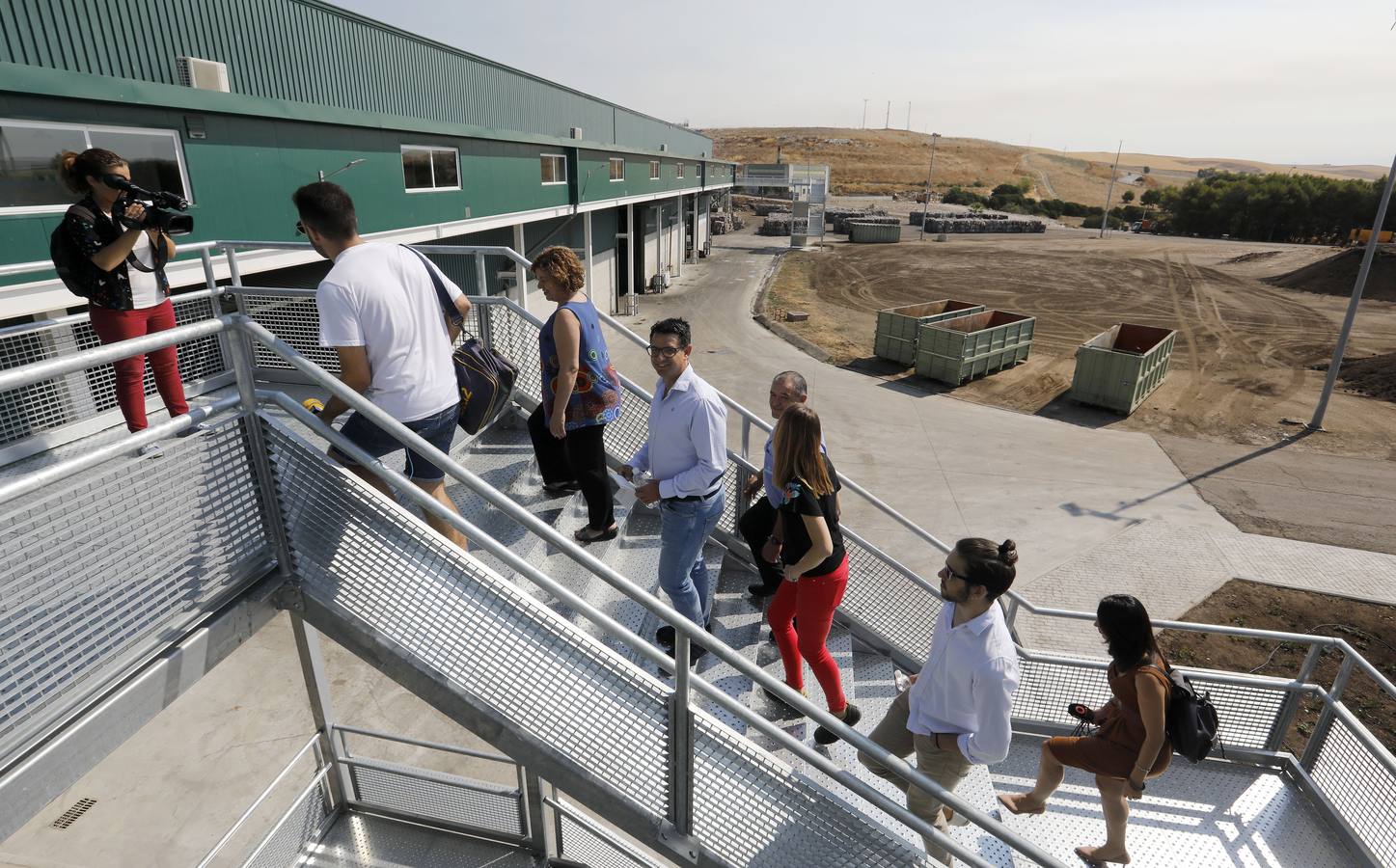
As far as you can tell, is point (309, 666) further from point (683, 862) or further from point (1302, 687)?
point (1302, 687)

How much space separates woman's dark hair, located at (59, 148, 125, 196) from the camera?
3551 mm

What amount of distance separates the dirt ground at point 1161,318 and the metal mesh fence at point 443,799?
16.1 m

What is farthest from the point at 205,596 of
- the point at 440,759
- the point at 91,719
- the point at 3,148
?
the point at 3,148

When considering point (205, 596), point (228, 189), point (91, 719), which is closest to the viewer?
point (91, 719)

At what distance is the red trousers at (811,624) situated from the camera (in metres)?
3.90

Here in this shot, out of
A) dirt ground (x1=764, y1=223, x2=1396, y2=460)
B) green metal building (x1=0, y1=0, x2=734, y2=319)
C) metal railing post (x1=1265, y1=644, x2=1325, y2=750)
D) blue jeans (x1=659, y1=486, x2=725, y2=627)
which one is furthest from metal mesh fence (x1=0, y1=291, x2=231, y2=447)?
dirt ground (x1=764, y1=223, x2=1396, y2=460)

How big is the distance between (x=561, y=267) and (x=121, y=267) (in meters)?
2.40

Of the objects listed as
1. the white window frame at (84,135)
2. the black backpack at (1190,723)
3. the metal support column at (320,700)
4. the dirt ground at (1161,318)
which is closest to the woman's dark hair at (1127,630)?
the black backpack at (1190,723)

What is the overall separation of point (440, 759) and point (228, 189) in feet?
23.0

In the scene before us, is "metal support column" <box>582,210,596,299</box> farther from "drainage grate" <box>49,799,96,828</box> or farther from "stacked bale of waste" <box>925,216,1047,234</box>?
"stacked bale of waste" <box>925,216,1047,234</box>

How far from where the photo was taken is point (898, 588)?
5629 mm

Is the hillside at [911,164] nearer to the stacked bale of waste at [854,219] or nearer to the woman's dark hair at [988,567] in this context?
the stacked bale of waste at [854,219]

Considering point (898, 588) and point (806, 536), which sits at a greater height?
point (806, 536)

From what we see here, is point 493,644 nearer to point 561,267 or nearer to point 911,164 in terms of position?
point 561,267
